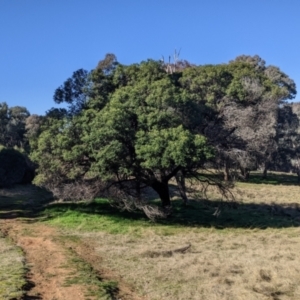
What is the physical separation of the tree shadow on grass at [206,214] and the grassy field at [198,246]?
0.05 meters

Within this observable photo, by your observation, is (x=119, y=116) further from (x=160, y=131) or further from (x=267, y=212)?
(x=267, y=212)

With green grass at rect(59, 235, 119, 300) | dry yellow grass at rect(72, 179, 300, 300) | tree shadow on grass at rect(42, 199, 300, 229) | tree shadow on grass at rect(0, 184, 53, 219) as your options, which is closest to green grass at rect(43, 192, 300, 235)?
tree shadow on grass at rect(42, 199, 300, 229)

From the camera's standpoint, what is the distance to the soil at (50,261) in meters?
10.6

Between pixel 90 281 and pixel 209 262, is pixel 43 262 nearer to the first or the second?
pixel 90 281

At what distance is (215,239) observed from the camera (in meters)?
18.4

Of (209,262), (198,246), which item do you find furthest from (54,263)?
(198,246)

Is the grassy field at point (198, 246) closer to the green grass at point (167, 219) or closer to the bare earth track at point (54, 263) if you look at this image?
the green grass at point (167, 219)

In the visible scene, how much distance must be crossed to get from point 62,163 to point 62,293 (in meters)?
11.9

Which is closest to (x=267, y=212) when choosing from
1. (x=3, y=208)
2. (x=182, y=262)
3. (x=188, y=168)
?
(x=188, y=168)

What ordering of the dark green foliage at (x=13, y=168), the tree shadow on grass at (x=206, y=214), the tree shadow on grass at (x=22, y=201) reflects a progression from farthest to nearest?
the dark green foliage at (x=13, y=168) < the tree shadow on grass at (x=22, y=201) < the tree shadow on grass at (x=206, y=214)

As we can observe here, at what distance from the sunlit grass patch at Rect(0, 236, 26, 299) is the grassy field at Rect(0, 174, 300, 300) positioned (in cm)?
273

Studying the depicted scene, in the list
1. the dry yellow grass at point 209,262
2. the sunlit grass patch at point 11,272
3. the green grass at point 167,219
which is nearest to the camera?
the sunlit grass patch at point 11,272

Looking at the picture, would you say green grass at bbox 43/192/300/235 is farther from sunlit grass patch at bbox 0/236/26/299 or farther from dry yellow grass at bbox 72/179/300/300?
sunlit grass patch at bbox 0/236/26/299

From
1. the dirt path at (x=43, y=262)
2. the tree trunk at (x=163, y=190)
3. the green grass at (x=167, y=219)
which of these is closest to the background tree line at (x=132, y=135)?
the tree trunk at (x=163, y=190)
